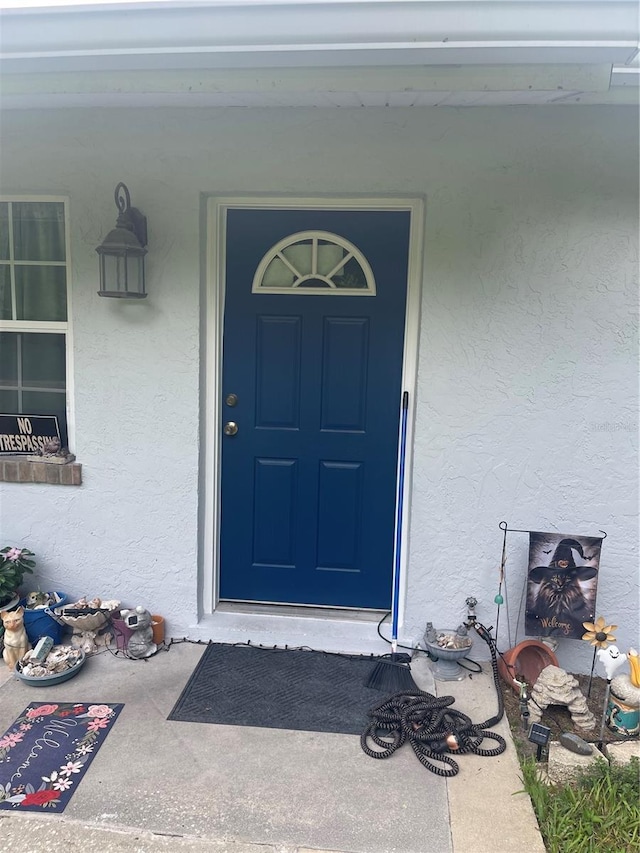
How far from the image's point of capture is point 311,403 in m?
3.25

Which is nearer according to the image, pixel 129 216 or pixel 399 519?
pixel 129 216

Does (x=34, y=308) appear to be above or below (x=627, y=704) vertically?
above

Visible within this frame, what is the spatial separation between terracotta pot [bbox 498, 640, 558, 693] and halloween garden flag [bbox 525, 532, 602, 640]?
0.11 meters

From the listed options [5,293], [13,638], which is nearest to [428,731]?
[13,638]

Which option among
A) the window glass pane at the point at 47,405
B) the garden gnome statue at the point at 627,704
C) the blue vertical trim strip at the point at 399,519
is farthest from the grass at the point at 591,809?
the window glass pane at the point at 47,405

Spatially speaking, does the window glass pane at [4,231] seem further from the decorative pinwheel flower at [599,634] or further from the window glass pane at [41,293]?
the decorative pinwheel flower at [599,634]

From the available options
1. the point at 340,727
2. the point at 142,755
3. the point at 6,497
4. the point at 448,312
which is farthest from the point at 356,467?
the point at 6,497

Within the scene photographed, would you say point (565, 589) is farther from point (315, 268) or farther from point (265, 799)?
point (315, 268)

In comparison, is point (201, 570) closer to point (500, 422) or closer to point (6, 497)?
point (6, 497)

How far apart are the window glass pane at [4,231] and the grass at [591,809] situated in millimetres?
3557

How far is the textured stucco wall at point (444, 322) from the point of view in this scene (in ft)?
9.31

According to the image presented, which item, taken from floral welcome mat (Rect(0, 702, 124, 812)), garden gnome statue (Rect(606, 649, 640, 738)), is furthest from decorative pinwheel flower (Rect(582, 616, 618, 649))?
floral welcome mat (Rect(0, 702, 124, 812))

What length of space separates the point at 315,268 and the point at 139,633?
214cm

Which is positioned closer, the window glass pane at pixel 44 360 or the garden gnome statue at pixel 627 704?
the garden gnome statue at pixel 627 704
